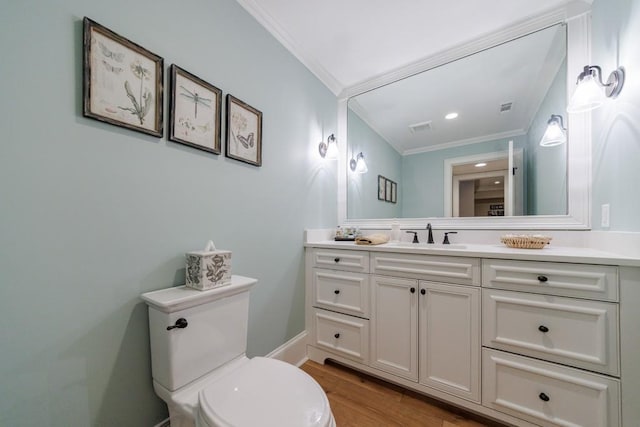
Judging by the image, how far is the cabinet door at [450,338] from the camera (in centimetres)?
122

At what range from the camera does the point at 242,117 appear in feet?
4.52

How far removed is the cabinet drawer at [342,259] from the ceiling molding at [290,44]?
5.12ft

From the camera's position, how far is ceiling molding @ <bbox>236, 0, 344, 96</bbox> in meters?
1.44

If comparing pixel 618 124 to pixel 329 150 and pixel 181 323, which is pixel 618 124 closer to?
pixel 329 150

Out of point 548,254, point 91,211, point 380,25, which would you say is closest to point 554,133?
point 548,254

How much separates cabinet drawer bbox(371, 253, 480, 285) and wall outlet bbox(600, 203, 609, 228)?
66cm

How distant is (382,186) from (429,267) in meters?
1.03

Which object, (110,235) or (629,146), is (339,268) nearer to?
(110,235)

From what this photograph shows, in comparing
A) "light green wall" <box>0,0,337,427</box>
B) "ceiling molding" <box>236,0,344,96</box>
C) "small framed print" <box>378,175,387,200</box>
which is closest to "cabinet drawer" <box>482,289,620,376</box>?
"small framed print" <box>378,175,387,200</box>

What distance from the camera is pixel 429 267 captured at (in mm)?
1349

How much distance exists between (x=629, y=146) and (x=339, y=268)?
158 cm

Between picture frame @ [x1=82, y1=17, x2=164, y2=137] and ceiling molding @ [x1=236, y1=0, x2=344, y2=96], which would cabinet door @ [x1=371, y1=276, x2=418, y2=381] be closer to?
picture frame @ [x1=82, y1=17, x2=164, y2=137]

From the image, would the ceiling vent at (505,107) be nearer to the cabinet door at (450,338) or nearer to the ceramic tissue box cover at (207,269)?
the cabinet door at (450,338)

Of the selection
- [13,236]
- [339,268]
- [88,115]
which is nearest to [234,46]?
[88,115]
